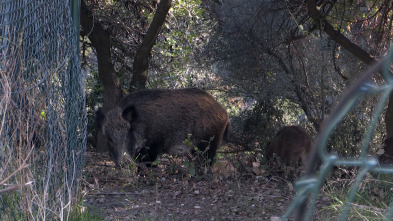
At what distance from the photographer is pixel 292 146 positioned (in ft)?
27.9

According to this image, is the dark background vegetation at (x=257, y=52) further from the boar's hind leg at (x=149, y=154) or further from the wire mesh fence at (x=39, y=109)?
the wire mesh fence at (x=39, y=109)

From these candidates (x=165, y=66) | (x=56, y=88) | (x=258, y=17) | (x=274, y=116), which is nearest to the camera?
(x=56, y=88)

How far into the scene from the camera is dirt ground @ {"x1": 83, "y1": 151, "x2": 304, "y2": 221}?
584 centimetres

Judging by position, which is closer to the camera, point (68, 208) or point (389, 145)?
point (68, 208)

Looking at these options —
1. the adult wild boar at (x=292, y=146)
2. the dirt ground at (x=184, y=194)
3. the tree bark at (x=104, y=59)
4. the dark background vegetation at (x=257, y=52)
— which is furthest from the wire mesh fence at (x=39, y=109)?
the tree bark at (x=104, y=59)

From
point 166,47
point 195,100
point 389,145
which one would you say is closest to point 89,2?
point 166,47

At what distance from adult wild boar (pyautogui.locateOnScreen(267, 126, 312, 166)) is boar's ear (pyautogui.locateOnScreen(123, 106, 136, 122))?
2.14m

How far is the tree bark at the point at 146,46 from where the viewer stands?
9375mm

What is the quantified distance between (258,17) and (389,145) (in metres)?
2.94

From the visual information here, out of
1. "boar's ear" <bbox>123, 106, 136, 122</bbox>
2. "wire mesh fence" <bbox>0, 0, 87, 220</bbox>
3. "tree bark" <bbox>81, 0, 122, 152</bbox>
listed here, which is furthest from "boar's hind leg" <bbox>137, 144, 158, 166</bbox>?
"wire mesh fence" <bbox>0, 0, 87, 220</bbox>

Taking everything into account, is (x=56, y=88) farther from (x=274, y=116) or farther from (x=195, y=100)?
(x=274, y=116)

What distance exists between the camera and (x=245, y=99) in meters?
10.7

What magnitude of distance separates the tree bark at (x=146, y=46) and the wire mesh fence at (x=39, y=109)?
3.66 metres

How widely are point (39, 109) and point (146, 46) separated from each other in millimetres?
5136
